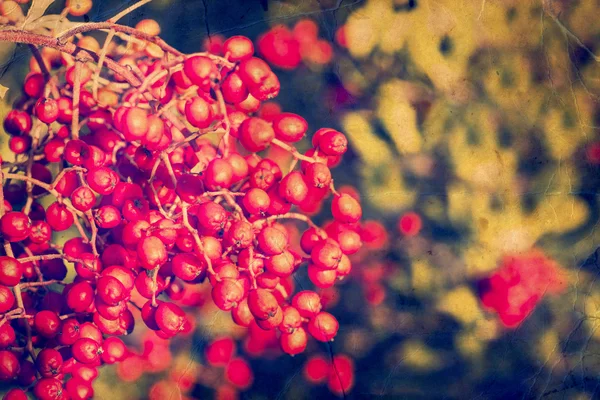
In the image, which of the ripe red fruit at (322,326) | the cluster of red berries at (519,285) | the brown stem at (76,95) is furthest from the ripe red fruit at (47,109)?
the cluster of red berries at (519,285)

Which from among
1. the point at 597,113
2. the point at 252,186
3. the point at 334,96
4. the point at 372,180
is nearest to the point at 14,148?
the point at 252,186

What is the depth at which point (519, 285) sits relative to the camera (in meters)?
1.52

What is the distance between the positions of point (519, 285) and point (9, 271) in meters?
1.46

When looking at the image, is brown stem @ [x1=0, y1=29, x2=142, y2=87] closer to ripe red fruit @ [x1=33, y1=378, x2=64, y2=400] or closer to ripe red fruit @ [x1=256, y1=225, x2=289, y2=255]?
ripe red fruit @ [x1=256, y1=225, x2=289, y2=255]

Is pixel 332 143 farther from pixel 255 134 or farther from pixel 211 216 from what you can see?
pixel 211 216

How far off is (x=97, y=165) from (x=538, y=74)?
52.1 inches

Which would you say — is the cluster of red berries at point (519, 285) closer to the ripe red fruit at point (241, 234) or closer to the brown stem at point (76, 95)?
the ripe red fruit at point (241, 234)

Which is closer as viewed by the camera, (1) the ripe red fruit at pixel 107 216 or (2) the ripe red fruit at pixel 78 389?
(1) the ripe red fruit at pixel 107 216

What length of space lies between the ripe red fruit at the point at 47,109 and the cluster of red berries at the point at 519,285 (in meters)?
1.35

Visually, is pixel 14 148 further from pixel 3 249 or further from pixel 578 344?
pixel 578 344

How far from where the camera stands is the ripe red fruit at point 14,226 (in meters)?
1.21

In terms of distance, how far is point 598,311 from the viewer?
155 centimetres

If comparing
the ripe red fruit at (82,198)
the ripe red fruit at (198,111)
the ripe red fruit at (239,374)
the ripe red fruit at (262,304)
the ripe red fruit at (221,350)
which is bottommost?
the ripe red fruit at (239,374)

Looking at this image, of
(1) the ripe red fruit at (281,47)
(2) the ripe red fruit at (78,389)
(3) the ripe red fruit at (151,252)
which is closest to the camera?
(3) the ripe red fruit at (151,252)
